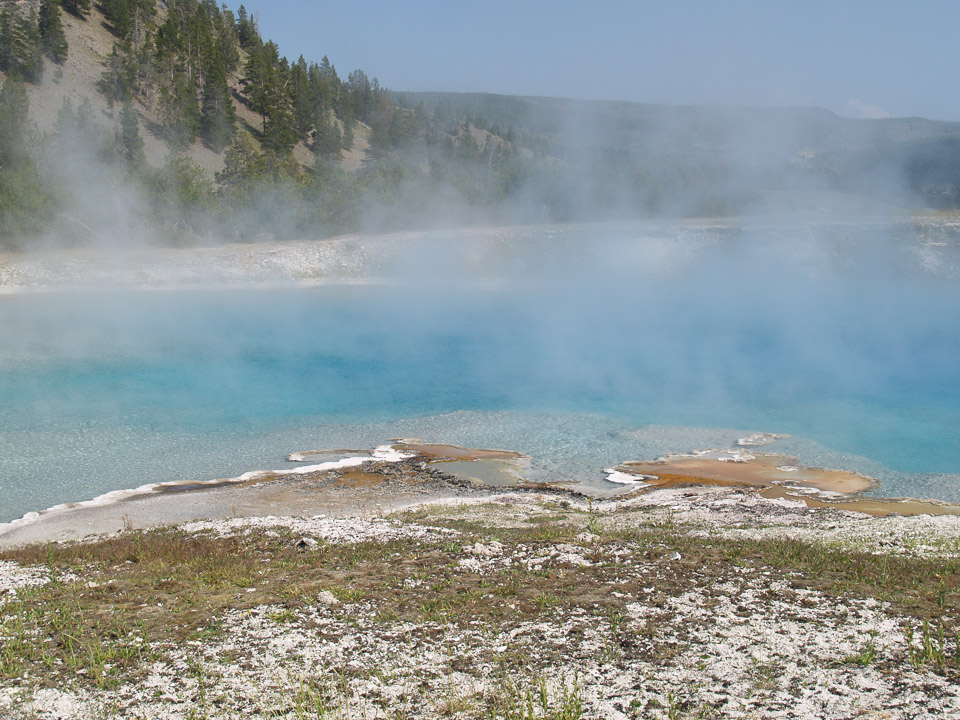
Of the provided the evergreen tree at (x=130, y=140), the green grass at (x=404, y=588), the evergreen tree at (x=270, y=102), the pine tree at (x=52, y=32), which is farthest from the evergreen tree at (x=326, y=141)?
the green grass at (x=404, y=588)

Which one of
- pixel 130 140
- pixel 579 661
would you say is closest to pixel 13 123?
pixel 130 140

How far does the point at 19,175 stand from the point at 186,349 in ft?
60.7

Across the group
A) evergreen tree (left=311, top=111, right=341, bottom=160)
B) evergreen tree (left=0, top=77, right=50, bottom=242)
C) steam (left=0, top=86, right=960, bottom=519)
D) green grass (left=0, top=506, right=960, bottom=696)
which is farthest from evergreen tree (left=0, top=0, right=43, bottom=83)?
green grass (left=0, top=506, right=960, bottom=696)

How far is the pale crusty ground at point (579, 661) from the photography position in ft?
14.9

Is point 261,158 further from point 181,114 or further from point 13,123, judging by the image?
point 13,123

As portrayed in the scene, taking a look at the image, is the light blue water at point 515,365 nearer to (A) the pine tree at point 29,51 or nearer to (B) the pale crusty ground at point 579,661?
(B) the pale crusty ground at point 579,661

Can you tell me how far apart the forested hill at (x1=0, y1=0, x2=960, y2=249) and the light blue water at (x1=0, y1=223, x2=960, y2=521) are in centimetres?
612

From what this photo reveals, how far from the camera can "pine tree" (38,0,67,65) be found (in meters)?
46.7

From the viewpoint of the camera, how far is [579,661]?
5047mm

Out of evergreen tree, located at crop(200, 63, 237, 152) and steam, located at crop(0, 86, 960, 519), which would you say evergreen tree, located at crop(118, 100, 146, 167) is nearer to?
steam, located at crop(0, 86, 960, 519)

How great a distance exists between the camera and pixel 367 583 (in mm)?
6438

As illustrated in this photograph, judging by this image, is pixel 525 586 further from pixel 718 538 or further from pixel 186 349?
pixel 186 349

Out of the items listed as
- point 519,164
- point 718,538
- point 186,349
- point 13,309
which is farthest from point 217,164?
point 718,538

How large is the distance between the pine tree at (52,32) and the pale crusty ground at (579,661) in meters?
49.0
